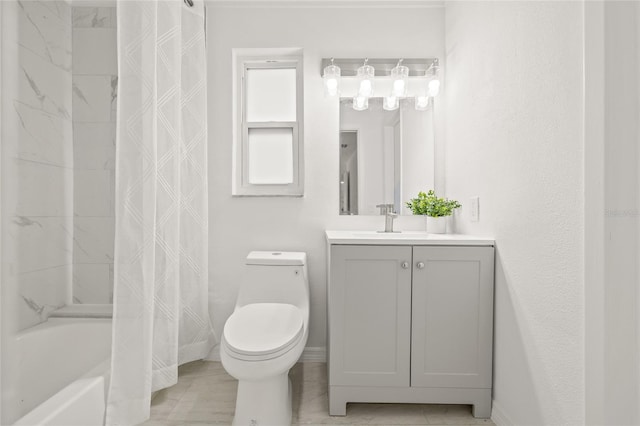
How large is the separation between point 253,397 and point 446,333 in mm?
924

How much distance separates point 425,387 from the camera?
63.3 inches

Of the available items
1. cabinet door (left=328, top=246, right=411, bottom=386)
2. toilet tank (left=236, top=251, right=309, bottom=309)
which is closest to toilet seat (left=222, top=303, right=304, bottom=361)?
toilet tank (left=236, top=251, right=309, bottom=309)

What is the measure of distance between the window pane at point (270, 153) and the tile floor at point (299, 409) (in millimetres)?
1306

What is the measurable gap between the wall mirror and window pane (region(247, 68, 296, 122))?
408mm

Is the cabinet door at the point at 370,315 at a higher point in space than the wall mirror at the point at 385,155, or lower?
lower

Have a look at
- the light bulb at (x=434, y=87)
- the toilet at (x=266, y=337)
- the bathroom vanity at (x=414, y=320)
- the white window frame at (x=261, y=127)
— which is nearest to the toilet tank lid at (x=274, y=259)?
the toilet at (x=266, y=337)

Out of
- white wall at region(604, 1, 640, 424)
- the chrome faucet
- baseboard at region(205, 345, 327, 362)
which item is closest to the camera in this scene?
white wall at region(604, 1, 640, 424)

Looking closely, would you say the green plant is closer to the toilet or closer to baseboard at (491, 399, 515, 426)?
the toilet

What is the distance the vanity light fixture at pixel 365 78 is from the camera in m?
2.18

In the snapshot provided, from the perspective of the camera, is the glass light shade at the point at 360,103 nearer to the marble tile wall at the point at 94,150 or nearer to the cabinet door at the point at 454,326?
the cabinet door at the point at 454,326

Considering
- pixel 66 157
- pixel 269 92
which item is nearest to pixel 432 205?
pixel 269 92

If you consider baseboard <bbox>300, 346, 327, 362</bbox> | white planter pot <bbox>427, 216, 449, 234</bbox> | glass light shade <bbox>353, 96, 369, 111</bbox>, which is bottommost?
baseboard <bbox>300, 346, 327, 362</bbox>

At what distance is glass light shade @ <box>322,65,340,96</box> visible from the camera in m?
2.18

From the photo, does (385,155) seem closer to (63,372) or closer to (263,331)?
(263,331)
